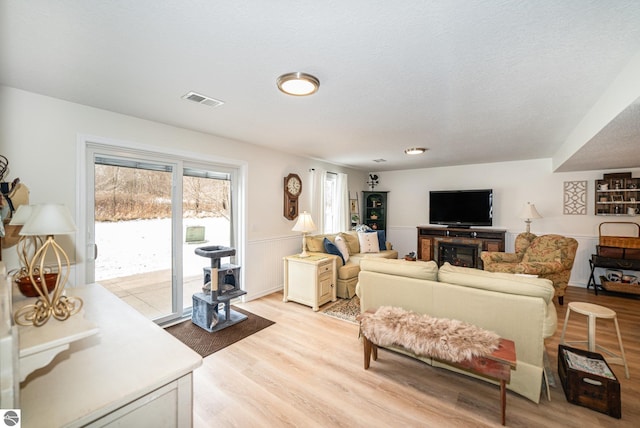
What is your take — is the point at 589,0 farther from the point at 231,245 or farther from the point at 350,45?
the point at 231,245

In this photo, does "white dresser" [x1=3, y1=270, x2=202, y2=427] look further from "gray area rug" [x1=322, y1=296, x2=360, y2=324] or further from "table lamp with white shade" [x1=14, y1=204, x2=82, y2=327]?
"gray area rug" [x1=322, y1=296, x2=360, y2=324]

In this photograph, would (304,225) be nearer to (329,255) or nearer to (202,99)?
(329,255)

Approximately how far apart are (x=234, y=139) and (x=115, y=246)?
1.95 m

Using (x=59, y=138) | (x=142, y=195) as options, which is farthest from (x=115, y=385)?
(x=142, y=195)

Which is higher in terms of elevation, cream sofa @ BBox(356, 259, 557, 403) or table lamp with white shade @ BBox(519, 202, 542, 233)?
table lamp with white shade @ BBox(519, 202, 542, 233)

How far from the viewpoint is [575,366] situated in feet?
6.49

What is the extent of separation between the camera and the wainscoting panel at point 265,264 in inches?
160

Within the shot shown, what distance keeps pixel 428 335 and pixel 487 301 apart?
55cm

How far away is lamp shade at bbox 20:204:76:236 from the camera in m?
1.18

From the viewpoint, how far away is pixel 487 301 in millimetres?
2049

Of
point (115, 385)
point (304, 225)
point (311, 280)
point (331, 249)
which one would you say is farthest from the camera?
point (331, 249)

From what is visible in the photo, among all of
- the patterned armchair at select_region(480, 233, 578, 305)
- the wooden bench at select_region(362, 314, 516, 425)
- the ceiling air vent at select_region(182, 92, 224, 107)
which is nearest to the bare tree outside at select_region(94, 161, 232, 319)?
the ceiling air vent at select_region(182, 92, 224, 107)

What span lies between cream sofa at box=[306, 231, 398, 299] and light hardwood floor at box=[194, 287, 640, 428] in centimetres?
122

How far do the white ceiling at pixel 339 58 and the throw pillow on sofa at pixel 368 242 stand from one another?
267cm
